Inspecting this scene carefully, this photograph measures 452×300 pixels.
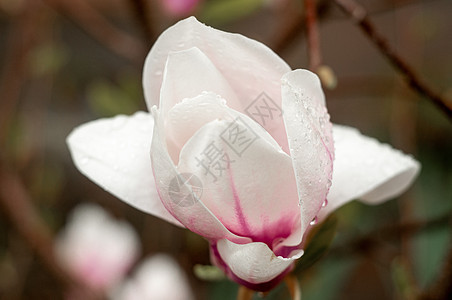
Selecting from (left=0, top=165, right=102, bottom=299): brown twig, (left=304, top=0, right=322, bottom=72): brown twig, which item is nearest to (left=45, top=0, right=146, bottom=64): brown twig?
(left=0, top=165, right=102, bottom=299): brown twig

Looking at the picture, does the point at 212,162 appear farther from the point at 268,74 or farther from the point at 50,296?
the point at 50,296

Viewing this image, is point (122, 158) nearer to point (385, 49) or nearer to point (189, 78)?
point (189, 78)

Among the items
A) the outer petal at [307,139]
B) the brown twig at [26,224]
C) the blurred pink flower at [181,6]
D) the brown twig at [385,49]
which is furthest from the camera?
the brown twig at [26,224]

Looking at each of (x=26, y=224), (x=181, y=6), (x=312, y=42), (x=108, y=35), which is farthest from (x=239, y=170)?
(x=108, y=35)

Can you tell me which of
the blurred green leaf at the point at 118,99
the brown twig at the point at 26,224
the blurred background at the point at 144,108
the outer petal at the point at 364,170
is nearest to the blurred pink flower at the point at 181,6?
the blurred background at the point at 144,108

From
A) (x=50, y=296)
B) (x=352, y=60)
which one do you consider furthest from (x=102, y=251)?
(x=352, y=60)

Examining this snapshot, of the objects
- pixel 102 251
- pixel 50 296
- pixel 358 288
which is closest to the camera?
pixel 102 251

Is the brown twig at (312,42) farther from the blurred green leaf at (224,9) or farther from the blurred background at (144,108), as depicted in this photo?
the blurred green leaf at (224,9)

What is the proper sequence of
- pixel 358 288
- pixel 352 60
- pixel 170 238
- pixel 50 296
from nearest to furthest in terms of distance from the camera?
pixel 170 238 < pixel 50 296 < pixel 358 288 < pixel 352 60
